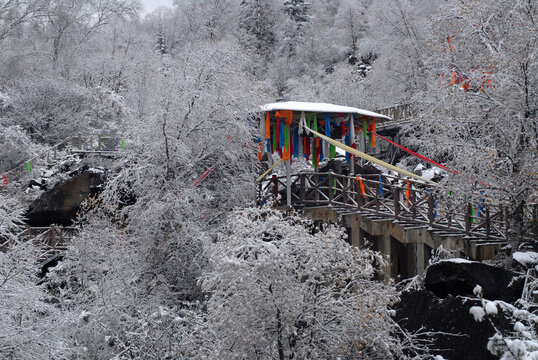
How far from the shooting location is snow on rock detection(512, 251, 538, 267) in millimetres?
7910

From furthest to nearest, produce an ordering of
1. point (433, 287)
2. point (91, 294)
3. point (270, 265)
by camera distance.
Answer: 1. point (91, 294)
2. point (433, 287)
3. point (270, 265)

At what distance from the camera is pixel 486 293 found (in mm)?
7738

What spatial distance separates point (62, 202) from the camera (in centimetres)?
1569

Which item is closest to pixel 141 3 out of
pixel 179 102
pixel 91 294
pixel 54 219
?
pixel 54 219

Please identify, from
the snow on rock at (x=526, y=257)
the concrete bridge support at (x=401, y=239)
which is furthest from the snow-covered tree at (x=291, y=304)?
the snow on rock at (x=526, y=257)

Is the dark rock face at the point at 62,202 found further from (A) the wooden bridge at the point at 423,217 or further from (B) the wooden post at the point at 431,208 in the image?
(B) the wooden post at the point at 431,208

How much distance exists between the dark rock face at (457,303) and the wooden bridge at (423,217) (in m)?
1.24

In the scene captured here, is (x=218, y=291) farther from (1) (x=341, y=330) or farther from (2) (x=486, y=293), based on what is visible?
(2) (x=486, y=293)

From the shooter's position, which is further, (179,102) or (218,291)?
(179,102)

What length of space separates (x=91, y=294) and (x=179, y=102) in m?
4.21

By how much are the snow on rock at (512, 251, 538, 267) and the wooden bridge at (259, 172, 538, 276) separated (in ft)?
1.72

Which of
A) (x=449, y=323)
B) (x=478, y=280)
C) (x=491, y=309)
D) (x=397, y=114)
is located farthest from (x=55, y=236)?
(x=397, y=114)

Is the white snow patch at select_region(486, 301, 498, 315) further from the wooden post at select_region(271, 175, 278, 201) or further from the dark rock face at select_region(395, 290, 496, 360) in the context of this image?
the wooden post at select_region(271, 175, 278, 201)

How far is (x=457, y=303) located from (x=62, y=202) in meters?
12.5
